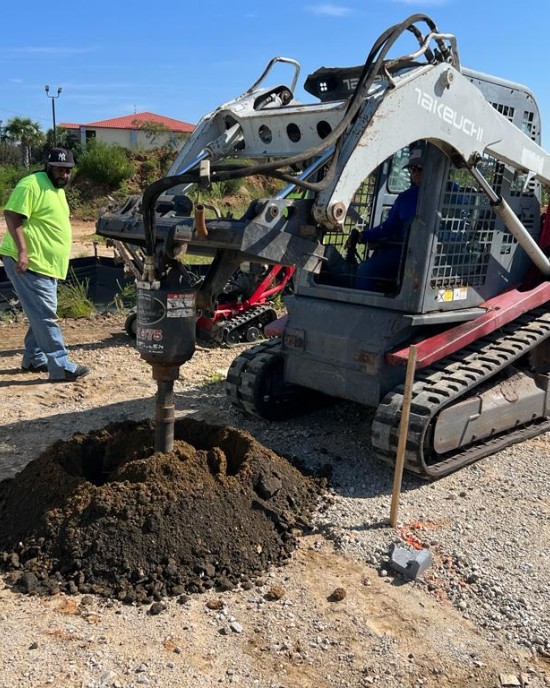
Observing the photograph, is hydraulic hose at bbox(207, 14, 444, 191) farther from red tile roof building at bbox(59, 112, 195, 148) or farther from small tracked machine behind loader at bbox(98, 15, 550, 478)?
red tile roof building at bbox(59, 112, 195, 148)

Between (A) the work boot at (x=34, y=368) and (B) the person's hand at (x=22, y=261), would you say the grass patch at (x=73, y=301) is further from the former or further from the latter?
(B) the person's hand at (x=22, y=261)

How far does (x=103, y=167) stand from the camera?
33.3 meters

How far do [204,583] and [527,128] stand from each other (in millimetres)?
4040

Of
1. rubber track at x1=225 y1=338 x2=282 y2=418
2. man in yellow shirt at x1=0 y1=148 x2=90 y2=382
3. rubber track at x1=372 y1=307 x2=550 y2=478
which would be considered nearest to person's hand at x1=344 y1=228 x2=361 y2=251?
rubber track at x1=225 y1=338 x2=282 y2=418

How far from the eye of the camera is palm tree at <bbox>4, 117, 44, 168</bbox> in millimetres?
50500

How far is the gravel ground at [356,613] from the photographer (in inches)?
115

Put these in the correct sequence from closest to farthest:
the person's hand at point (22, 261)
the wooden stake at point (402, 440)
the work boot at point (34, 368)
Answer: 1. the wooden stake at point (402, 440)
2. the person's hand at point (22, 261)
3. the work boot at point (34, 368)

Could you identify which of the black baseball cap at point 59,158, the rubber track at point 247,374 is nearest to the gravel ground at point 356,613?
the rubber track at point 247,374

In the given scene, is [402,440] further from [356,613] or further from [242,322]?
[242,322]

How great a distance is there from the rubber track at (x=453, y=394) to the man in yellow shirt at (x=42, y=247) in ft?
11.5

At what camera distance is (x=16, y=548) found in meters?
3.70

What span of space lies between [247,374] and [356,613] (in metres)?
2.51

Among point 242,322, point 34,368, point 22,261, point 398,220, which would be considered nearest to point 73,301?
point 242,322

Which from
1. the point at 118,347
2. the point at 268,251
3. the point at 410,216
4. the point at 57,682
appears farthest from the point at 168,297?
the point at 118,347
